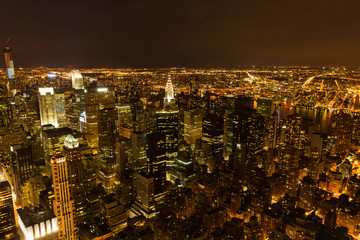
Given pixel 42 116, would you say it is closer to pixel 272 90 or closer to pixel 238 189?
pixel 238 189

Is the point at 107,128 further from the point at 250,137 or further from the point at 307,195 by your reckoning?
the point at 307,195

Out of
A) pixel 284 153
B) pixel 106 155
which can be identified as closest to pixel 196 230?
pixel 284 153

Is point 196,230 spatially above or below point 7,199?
below

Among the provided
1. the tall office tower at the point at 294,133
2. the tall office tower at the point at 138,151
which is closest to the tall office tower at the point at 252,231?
the tall office tower at the point at 138,151

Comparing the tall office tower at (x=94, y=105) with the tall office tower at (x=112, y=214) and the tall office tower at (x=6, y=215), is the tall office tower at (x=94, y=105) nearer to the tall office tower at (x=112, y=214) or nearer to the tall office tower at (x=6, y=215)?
the tall office tower at (x=112, y=214)

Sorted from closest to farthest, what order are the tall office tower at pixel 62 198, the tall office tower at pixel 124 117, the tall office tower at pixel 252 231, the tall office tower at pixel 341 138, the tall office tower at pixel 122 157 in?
1. the tall office tower at pixel 62 198
2. the tall office tower at pixel 252 231
3. the tall office tower at pixel 122 157
4. the tall office tower at pixel 341 138
5. the tall office tower at pixel 124 117
